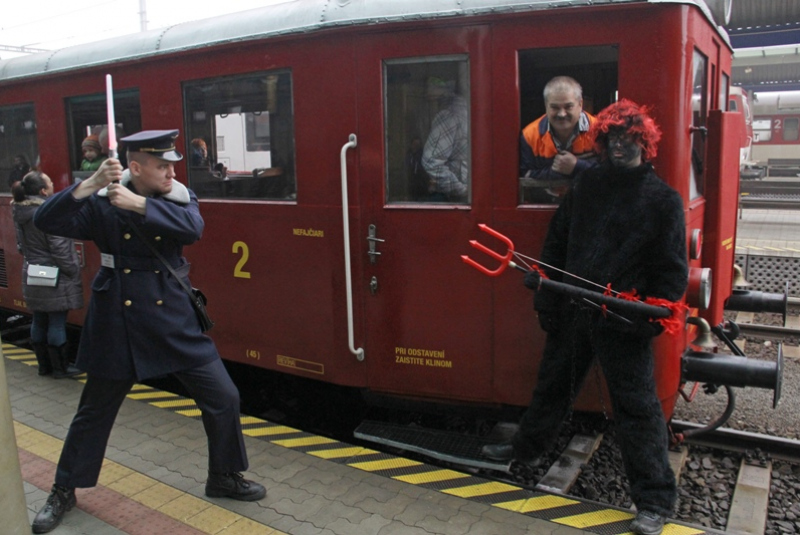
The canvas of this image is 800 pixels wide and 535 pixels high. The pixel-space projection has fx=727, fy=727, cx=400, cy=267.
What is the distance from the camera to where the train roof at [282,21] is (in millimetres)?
3797

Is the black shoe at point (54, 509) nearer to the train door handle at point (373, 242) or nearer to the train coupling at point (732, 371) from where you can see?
the train door handle at point (373, 242)

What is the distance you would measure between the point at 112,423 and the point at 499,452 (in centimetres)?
203

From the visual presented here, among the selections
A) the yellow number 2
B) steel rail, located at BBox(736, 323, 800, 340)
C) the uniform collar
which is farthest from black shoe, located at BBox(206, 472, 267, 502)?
steel rail, located at BBox(736, 323, 800, 340)

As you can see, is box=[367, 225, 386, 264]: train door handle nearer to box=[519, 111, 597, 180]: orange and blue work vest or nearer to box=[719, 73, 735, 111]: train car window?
box=[519, 111, 597, 180]: orange and blue work vest

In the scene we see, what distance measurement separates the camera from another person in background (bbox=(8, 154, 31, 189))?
6688 millimetres

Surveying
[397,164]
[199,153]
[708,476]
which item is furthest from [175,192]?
[708,476]

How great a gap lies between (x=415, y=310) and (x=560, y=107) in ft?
4.55

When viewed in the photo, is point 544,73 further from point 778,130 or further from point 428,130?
point 778,130

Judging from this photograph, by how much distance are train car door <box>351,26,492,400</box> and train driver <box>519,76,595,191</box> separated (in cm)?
23

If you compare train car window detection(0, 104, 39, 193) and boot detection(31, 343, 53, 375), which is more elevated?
train car window detection(0, 104, 39, 193)

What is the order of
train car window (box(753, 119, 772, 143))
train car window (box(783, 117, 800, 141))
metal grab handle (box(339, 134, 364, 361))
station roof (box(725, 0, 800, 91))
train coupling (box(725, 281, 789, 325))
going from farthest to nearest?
train car window (box(753, 119, 772, 143)) → train car window (box(783, 117, 800, 141)) → station roof (box(725, 0, 800, 91)) → train coupling (box(725, 281, 789, 325)) → metal grab handle (box(339, 134, 364, 361))

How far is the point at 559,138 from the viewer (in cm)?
380

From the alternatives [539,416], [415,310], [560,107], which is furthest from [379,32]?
[539,416]

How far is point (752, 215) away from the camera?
1680cm
